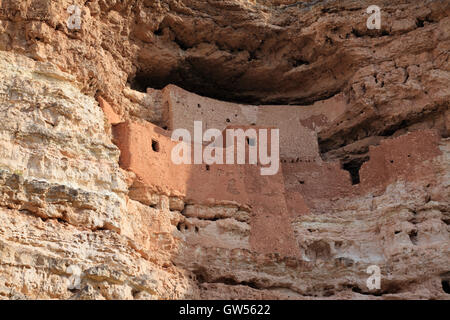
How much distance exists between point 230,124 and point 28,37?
245 inches

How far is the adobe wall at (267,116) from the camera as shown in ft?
66.0

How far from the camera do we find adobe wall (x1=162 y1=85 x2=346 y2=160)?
792 inches

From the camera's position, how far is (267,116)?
2170 centimetres

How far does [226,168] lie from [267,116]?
3851 millimetres

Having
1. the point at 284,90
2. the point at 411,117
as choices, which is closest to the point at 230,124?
the point at 284,90

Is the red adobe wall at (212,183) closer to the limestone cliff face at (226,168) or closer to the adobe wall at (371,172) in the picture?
the limestone cliff face at (226,168)

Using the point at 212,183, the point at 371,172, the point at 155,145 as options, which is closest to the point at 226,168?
the point at 212,183

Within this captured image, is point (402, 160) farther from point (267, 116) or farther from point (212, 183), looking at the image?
point (267, 116)

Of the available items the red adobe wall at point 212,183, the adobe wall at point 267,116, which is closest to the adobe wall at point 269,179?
the red adobe wall at point 212,183

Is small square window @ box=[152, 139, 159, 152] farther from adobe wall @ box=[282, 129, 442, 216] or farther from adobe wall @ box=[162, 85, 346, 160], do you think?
adobe wall @ box=[282, 129, 442, 216]

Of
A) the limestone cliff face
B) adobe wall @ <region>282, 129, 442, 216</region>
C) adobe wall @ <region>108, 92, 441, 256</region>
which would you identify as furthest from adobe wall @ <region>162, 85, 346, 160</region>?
adobe wall @ <region>108, 92, 441, 256</region>

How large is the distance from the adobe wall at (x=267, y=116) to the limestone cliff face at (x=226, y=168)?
0.05m

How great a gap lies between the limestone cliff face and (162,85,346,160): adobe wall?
0.16 ft

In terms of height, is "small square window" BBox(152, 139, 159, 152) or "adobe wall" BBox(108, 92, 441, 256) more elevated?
"small square window" BBox(152, 139, 159, 152)
